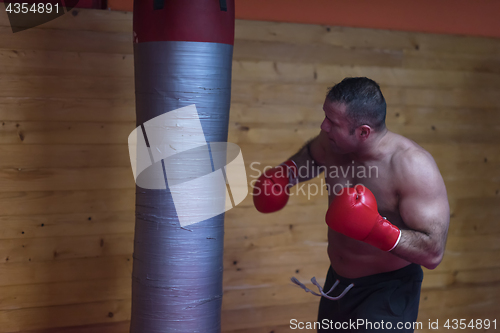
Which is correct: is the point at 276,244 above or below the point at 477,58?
below

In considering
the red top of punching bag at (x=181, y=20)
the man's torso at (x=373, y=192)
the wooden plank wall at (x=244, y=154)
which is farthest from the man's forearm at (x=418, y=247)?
the wooden plank wall at (x=244, y=154)

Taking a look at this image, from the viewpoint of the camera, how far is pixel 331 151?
6.92 feet

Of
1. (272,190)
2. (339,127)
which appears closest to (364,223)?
(339,127)

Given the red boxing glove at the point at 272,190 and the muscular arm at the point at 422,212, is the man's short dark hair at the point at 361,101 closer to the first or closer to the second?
the muscular arm at the point at 422,212

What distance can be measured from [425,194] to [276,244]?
4.14 feet

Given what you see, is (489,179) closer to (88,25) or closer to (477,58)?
(477,58)

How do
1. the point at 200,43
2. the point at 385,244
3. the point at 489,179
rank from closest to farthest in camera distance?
the point at 200,43 → the point at 385,244 → the point at 489,179

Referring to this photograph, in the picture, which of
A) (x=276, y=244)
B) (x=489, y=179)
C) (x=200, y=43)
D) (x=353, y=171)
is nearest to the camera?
(x=200, y=43)

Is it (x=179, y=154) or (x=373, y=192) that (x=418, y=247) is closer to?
(x=373, y=192)

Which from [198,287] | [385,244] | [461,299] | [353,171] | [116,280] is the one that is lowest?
[461,299]

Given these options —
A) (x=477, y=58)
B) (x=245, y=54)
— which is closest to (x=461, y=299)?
(x=477, y=58)

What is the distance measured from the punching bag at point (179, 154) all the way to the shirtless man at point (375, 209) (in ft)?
1.60

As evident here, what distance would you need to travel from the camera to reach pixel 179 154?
1.54 m

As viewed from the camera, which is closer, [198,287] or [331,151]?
[198,287]
